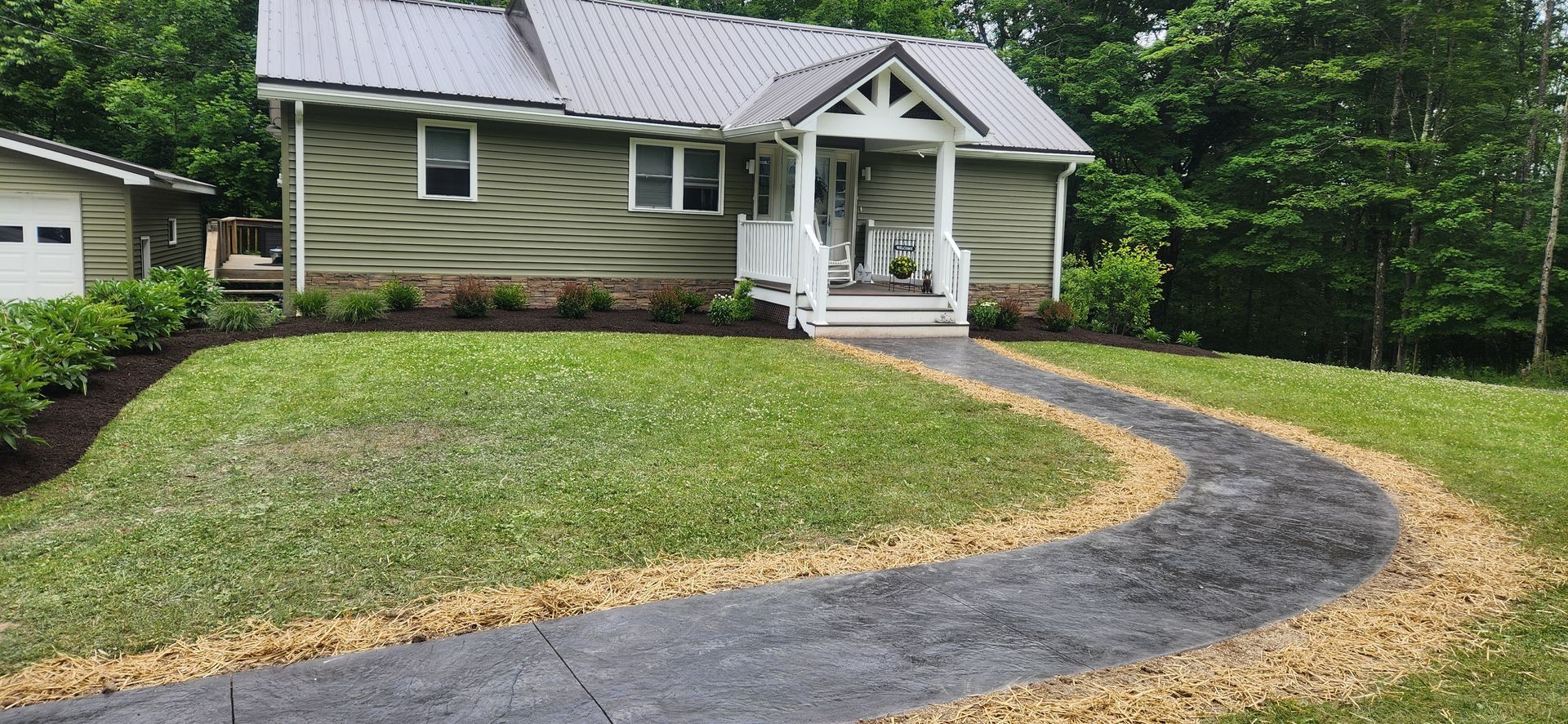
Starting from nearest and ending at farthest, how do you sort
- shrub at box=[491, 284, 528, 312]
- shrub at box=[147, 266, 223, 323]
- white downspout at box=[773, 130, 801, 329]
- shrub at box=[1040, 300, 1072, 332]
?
shrub at box=[147, 266, 223, 323] < white downspout at box=[773, 130, 801, 329] < shrub at box=[491, 284, 528, 312] < shrub at box=[1040, 300, 1072, 332]

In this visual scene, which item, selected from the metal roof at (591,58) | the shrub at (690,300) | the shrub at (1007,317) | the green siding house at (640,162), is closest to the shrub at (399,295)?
the green siding house at (640,162)

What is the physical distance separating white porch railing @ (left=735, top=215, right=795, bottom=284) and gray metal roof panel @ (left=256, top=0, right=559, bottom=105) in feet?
11.7

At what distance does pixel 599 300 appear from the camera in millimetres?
14797

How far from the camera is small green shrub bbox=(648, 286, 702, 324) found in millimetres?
14055

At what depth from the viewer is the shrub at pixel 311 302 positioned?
1325 cm

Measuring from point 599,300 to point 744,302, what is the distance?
2.26m

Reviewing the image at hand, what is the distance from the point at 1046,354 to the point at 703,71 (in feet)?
25.9

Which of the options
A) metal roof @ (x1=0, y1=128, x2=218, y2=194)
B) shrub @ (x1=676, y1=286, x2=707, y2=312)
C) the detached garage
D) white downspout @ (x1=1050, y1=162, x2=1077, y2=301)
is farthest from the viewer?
white downspout @ (x1=1050, y1=162, x2=1077, y2=301)

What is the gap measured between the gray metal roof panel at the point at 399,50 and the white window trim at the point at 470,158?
24.0 inches

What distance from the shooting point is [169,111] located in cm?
2428

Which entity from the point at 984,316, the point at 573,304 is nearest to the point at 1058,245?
the point at 984,316

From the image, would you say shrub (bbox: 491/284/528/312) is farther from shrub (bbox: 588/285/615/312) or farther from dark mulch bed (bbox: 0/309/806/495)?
shrub (bbox: 588/285/615/312)

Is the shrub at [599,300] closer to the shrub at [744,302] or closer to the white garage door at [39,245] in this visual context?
the shrub at [744,302]

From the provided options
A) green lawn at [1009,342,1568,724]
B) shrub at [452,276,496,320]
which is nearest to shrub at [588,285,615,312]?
shrub at [452,276,496,320]
